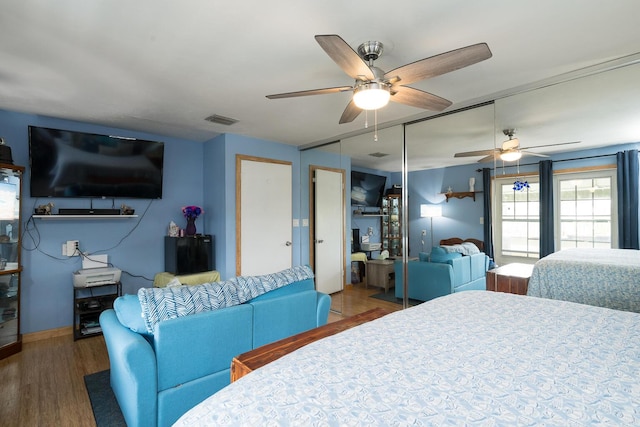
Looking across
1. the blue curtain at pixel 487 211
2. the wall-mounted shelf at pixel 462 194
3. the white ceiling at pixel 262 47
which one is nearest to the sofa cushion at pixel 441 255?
the blue curtain at pixel 487 211

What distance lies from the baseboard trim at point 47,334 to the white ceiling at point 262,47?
7.83ft

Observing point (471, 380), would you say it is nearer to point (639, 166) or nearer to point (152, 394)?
point (152, 394)

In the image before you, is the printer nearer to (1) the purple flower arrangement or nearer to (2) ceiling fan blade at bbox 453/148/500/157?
(1) the purple flower arrangement

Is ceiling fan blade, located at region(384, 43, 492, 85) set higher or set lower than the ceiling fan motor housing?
lower

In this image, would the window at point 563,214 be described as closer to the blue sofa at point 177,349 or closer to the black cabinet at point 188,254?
the blue sofa at point 177,349

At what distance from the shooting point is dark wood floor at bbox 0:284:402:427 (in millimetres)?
2062

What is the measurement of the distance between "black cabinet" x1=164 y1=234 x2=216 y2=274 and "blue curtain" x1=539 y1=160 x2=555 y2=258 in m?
3.65

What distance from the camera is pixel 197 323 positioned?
1819 millimetres

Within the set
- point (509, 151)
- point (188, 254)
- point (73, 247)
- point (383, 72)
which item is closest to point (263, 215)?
point (188, 254)

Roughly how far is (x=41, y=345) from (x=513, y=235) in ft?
15.7

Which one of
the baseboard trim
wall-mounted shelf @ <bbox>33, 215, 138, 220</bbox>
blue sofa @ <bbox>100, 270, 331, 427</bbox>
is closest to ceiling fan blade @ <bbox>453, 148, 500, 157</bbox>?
blue sofa @ <bbox>100, 270, 331, 427</bbox>

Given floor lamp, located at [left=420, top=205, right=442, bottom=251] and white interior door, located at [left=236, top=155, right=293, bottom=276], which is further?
white interior door, located at [left=236, top=155, right=293, bottom=276]

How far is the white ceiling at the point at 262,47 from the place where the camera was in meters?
1.70

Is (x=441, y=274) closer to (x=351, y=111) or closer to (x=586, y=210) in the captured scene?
(x=586, y=210)
